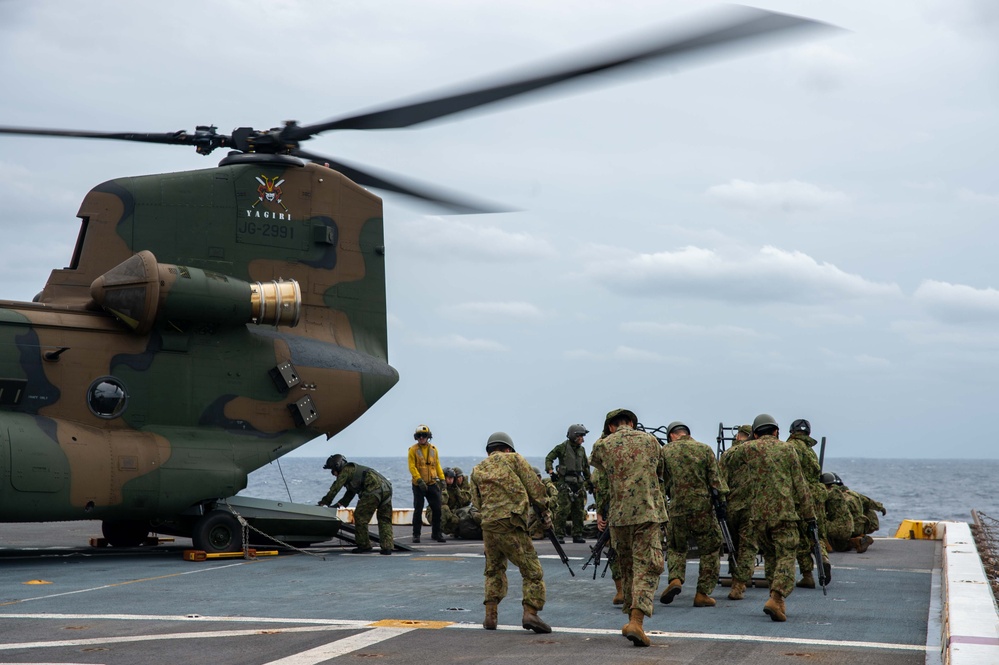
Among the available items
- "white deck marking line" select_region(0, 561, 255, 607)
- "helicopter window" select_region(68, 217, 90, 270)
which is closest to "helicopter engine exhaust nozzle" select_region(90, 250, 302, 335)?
"helicopter window" select_region(68, 217, 90, 270)

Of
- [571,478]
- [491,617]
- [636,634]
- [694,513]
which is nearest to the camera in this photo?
[636,634]

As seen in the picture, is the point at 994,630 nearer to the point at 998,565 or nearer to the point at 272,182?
the point at 998,565

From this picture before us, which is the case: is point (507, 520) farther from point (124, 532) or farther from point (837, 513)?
point (124, 532)

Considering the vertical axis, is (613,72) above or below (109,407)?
above

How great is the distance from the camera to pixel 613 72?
965cm

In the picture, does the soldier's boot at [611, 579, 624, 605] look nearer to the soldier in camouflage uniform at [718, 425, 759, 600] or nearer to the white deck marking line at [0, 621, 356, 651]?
the soldier in camouflage uniform at [718, 425, 759, 600]

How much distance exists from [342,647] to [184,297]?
23.2ft

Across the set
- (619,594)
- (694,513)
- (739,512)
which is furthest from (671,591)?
(739,512)

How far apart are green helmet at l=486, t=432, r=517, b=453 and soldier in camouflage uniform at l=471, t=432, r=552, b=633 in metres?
0.03

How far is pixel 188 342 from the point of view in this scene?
1384 centimetres

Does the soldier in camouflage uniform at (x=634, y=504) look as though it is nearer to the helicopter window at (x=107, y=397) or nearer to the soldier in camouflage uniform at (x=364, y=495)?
the soldier in camouflage uniform at (x=364, y=495)

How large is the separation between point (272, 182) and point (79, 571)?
5.78 m

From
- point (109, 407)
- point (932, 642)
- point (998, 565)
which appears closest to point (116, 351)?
point (109, 407)

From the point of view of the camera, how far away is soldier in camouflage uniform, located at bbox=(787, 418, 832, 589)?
1120cm
